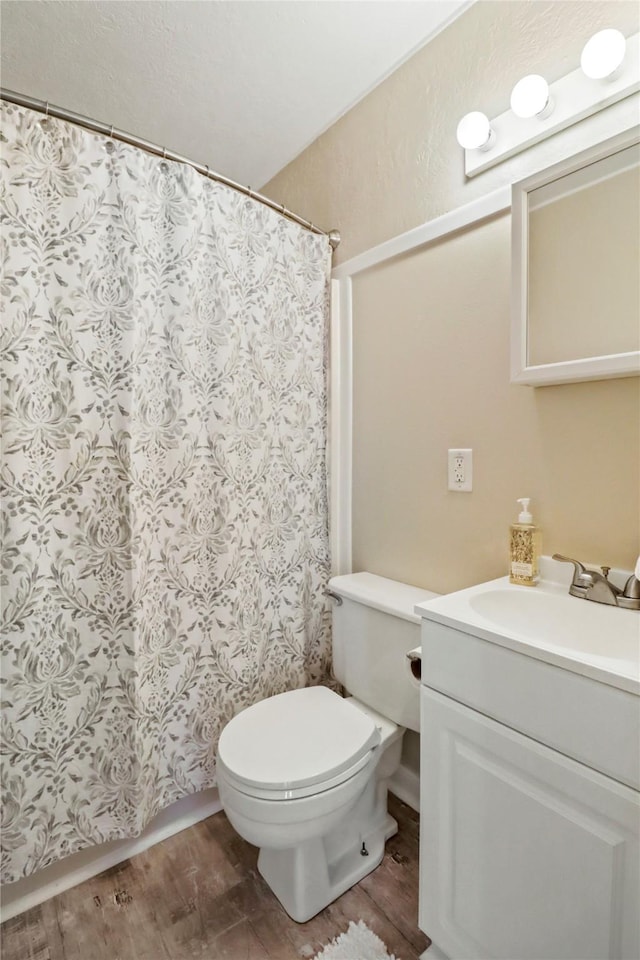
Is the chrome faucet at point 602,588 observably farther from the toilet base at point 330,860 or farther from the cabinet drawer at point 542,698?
the toilet base at point 330,860

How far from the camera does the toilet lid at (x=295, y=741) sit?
1069mm

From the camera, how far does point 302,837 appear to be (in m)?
1.06

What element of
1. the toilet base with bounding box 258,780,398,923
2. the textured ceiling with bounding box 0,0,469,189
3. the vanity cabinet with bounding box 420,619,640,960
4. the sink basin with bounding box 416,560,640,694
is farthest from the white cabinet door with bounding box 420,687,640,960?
the textured ceiling with bounding box 0,0,469,189

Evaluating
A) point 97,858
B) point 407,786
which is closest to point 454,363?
point 407,786

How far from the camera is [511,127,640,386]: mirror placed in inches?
38.6

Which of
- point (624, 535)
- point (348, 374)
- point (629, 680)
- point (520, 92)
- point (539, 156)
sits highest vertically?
point (520, 92)

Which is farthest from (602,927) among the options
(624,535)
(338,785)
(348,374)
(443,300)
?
(348,374)

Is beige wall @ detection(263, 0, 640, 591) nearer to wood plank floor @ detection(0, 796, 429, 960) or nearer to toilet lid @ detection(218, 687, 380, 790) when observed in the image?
toilet lid @ detection(218, 687, 380, 790)

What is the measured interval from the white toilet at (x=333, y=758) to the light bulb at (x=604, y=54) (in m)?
1.31

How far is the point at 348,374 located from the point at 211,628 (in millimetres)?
1011

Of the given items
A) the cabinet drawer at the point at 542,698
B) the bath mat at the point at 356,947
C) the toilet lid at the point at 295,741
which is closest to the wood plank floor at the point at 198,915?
the bath mat at the point at 356,947

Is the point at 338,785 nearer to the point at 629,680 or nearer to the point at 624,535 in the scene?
the point at 629,680

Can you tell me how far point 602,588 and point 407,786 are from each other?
3.27 ft

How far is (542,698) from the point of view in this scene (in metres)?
0.77
